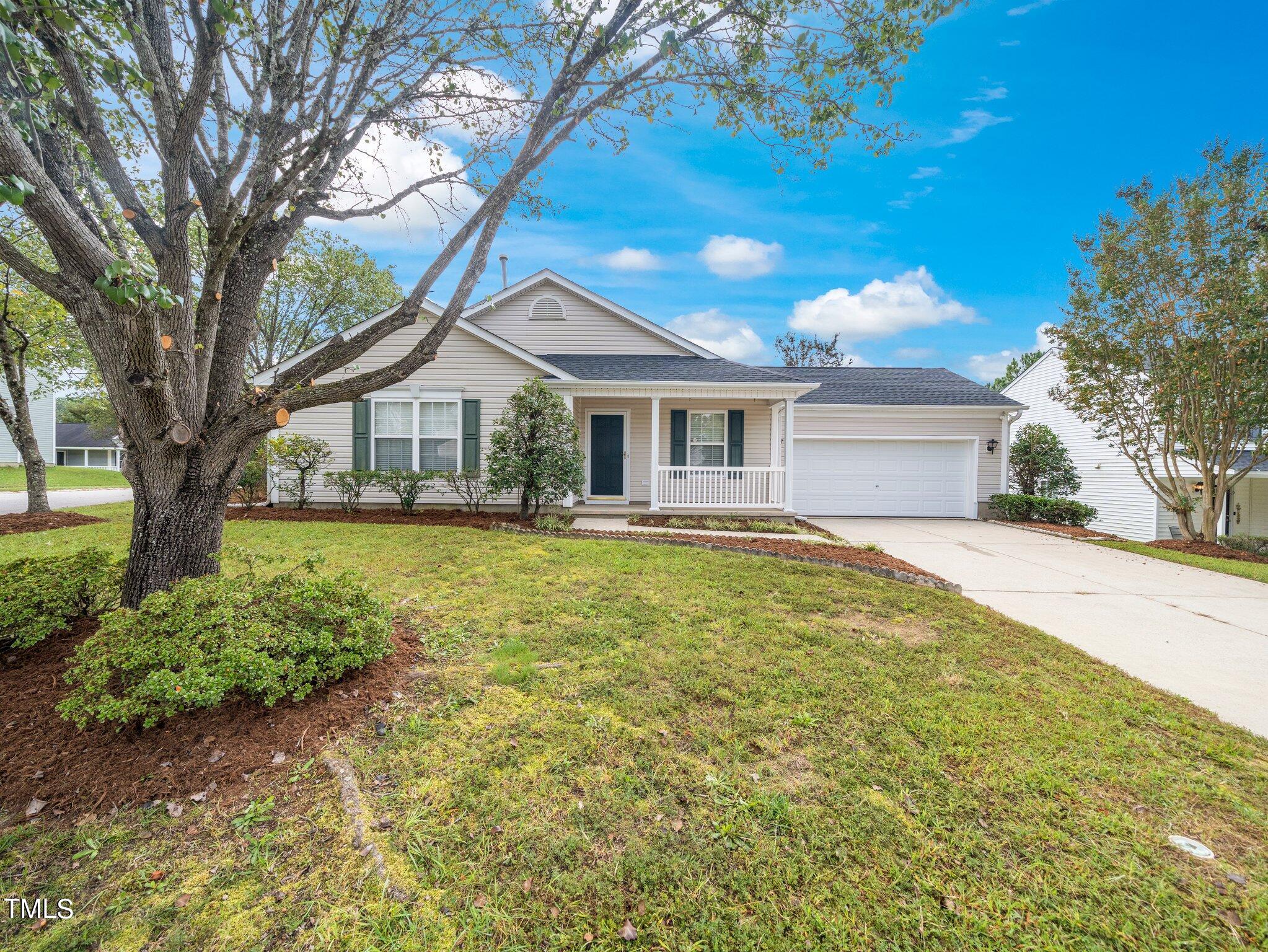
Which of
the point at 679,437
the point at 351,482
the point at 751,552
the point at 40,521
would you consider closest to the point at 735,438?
the point at 679,437

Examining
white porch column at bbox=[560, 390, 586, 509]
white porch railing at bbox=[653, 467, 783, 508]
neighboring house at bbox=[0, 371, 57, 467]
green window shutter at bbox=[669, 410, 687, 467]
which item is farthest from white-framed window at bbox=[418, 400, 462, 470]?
neighboring house at bbox=[0, 371, 57, 467]

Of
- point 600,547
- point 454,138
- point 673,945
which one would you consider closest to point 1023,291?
point 600,547

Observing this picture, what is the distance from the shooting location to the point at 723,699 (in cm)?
305

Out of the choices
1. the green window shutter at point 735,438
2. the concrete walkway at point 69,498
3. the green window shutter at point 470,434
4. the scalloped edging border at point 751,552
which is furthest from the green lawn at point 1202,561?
the concrete walkway at point 69,498

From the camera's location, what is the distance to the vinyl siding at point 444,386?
35.1 feet

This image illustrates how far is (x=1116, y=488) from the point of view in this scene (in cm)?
1551

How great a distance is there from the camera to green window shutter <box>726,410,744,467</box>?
12.2m

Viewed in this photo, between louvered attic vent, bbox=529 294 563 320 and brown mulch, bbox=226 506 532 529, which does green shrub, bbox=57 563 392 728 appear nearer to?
brown mulch, bbox=226 506 532 529

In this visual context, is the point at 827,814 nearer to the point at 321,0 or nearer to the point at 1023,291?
the point at 321,0

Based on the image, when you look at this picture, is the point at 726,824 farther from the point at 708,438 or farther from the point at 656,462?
the point at 708,438

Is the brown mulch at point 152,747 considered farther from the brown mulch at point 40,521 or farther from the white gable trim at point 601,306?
the white gable trim at point 601,306

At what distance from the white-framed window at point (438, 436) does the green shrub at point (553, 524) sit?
8.96 ft

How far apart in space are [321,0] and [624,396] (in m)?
7.72

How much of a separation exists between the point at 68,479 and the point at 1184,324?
3857 cm
